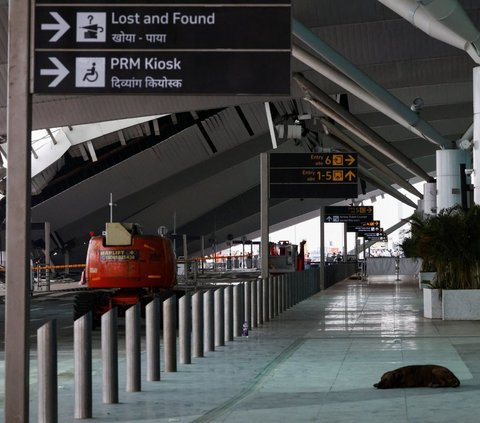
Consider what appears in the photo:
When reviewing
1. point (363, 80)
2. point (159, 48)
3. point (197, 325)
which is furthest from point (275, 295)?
point (159, 48)

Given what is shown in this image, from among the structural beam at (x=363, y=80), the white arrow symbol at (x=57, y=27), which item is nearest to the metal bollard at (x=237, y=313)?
the structural beam at (x=363, y=80)

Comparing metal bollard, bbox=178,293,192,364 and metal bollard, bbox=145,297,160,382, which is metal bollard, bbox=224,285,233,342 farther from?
metal bollard, bbox=145,297,160,382

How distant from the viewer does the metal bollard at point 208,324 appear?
1761 centimetres

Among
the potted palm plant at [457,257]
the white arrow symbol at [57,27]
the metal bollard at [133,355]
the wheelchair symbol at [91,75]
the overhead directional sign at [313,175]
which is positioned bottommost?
the metal bollard at [133,355]

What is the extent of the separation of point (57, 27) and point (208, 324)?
8.98 m

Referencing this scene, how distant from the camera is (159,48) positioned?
31.7ft

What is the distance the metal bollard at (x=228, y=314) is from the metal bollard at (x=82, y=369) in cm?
911

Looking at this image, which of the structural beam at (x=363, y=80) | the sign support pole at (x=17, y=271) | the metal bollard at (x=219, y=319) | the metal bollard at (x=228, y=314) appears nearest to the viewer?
the sign support pole at (x=17, y=271)

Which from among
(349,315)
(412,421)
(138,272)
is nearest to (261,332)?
(138,272)

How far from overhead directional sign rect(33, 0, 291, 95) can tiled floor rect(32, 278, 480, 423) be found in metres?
3.19

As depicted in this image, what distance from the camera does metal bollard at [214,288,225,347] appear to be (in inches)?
733

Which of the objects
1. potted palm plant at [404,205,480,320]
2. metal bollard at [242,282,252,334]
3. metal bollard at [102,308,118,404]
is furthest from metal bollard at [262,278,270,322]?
metal bollard at [102,308,118,404]

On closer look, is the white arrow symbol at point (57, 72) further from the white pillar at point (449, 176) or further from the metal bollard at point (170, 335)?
the white pillar at point (449, 176)

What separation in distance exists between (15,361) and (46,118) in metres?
34.0
